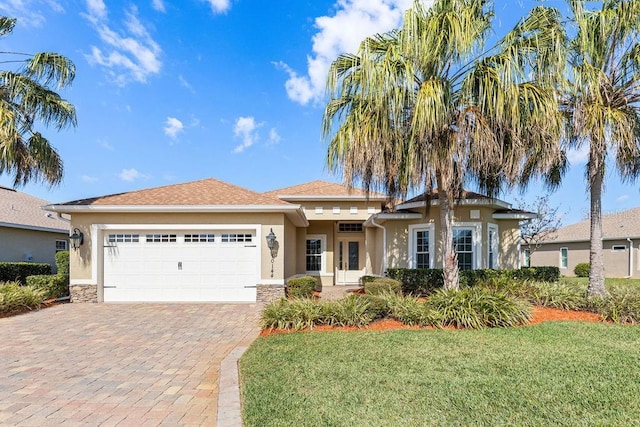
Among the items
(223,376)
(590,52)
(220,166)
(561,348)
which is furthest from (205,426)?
(220,166)

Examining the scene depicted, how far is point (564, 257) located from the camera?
1032 inches

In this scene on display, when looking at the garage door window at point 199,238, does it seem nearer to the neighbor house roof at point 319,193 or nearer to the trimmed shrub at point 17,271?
the neighbor house roof at point 319,193

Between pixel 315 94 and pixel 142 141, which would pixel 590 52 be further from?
pixel 142 141

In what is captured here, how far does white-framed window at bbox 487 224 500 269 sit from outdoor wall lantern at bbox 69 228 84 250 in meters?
13.7

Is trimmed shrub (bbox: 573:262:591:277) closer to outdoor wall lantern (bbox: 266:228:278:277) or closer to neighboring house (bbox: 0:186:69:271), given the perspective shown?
outdoor wall lantern (bbox: 266:228:278:277)

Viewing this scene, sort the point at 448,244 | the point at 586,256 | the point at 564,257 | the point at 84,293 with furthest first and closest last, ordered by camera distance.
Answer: the point at 564,257, the point at 586,256, the point at 84,293, the point at 448,244

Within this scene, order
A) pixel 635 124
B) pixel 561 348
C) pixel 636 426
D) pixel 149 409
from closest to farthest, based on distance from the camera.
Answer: pixel 636 426
pixel 149 409
pixel 561 348
pixel 635 124

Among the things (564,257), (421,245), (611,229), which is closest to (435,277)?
(421,245)

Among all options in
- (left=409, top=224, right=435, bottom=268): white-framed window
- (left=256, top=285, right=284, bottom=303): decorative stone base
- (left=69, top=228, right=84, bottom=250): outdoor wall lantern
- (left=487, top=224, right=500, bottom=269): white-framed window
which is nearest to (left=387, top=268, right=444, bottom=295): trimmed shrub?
(left=409, top=224, right=435, bottom=268): white-framed window

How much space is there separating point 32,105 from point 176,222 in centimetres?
650

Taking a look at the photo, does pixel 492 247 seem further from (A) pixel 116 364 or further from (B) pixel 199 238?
(A) pixel 116 364

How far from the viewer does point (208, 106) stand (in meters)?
15.1

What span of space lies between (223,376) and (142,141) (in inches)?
514

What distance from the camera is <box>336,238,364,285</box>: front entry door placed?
17.3 m
